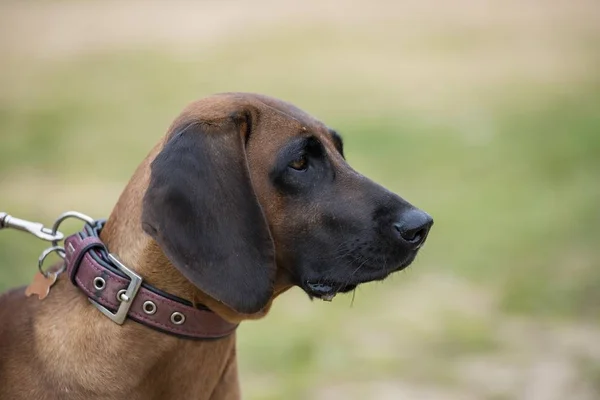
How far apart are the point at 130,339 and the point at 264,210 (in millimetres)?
683

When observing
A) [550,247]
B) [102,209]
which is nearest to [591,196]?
[550,247]

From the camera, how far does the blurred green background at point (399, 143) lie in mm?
6930

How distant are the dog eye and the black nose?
0.42 m

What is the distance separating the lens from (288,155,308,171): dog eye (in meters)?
3.44

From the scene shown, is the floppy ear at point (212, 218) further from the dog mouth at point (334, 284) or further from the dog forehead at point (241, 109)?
the dog mouth at point (334, 284)

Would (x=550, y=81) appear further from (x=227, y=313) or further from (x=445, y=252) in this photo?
(x=227, y=313)

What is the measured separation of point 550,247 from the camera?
30.8 ft

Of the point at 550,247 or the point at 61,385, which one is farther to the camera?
the point at 550,247

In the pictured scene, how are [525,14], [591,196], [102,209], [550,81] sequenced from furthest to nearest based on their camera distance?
1. [525,14]
2. [550,81]
3. [591,196]
4. [102,209]

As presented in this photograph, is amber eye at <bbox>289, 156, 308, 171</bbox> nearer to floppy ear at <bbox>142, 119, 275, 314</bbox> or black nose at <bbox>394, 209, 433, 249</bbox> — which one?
floppy ear at <bbox>142, 119, 275, 314</bbox>

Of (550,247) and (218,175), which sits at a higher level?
(218,175)

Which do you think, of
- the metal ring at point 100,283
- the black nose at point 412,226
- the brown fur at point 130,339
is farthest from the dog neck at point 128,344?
the black nose at point 412,226

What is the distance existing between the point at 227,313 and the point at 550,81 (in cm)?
1527

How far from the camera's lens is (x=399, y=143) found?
1358 cm
